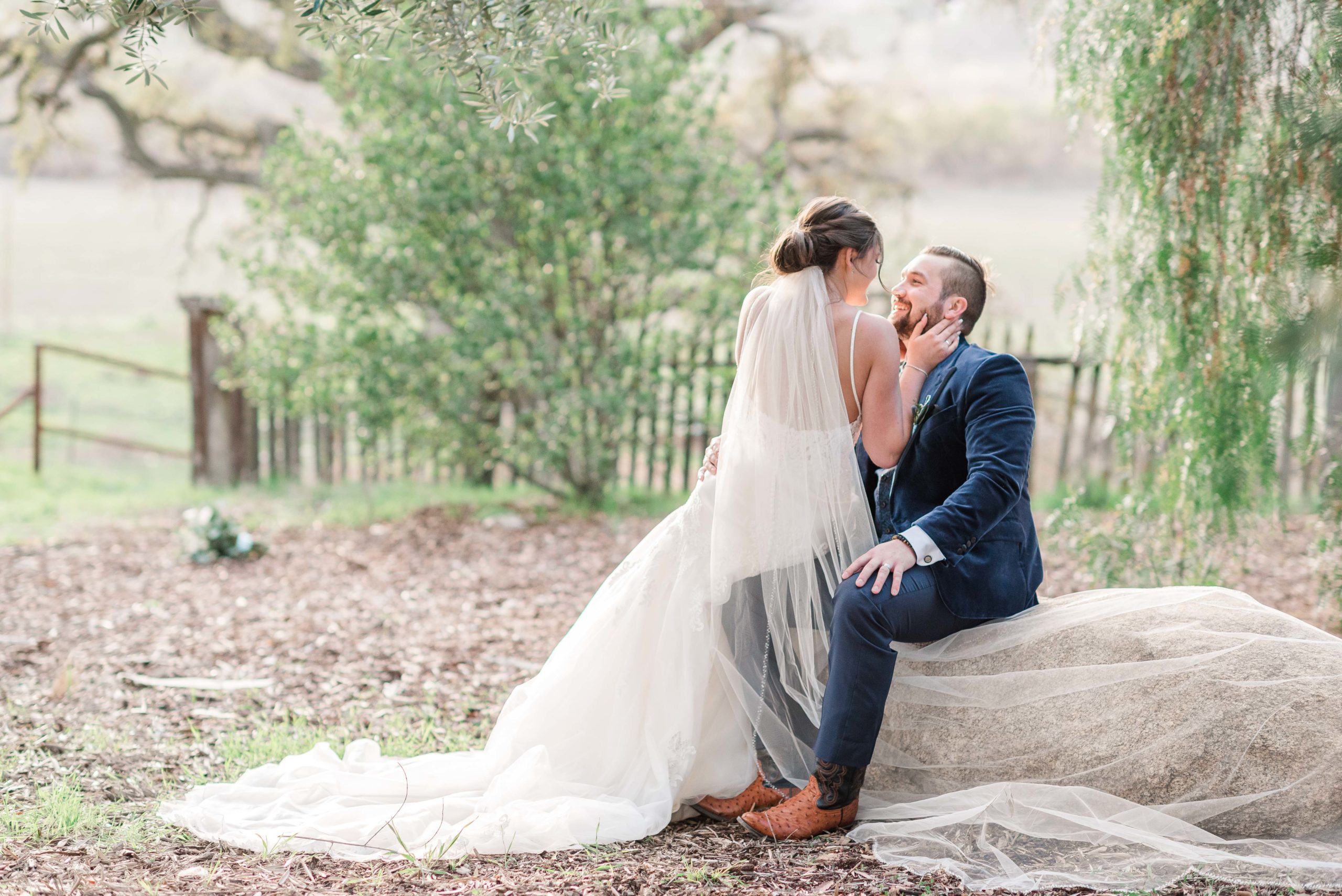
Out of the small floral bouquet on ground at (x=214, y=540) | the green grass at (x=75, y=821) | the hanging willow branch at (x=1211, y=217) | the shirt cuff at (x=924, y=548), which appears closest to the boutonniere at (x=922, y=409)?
the shirt cuff at (x=924, y=548)

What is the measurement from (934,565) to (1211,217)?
2.31m

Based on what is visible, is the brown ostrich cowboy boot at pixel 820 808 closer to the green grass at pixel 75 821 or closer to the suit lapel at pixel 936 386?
the suit lapel at pixel 936 386

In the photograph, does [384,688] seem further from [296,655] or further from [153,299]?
[153,299]

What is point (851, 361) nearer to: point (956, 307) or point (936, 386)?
point (936, 386)

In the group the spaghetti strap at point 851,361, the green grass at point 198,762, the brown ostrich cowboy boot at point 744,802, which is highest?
the spaghetti strap at point 851,361

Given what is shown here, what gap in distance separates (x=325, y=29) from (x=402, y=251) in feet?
13.7

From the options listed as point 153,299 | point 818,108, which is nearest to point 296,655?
point 818,108

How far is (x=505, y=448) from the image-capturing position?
299 inches

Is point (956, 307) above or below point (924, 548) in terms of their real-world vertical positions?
above

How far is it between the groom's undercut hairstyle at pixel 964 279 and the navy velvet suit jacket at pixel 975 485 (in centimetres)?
12

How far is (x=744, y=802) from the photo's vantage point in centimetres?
316

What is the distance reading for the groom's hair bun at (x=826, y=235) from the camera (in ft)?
10.4

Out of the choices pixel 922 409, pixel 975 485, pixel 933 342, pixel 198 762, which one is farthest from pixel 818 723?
pixel 198 762

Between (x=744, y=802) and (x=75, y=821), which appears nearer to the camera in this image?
(x=75, y=821)
